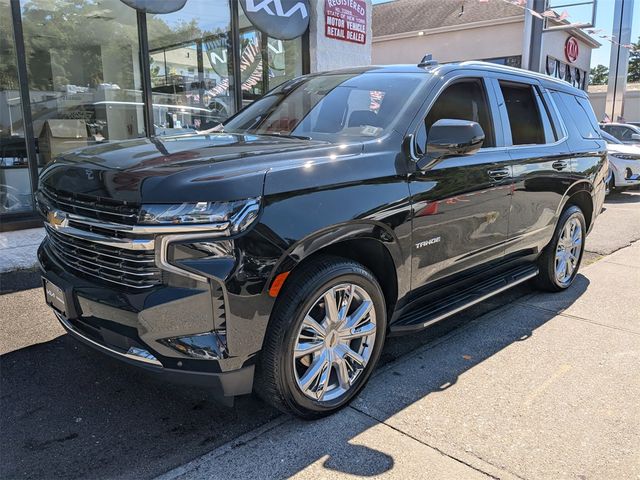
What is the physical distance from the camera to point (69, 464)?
2531 millimetres

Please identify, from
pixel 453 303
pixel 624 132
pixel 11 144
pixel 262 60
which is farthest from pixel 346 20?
pixel 624 132

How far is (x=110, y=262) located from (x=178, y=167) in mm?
551

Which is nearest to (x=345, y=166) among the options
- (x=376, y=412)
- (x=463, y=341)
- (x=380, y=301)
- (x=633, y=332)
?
(x=380, y=301)

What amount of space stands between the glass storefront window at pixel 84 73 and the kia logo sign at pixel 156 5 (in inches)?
16.4

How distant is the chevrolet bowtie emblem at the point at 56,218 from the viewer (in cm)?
277

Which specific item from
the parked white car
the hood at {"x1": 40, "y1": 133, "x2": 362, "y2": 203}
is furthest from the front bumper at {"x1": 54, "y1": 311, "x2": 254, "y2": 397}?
the parked white car

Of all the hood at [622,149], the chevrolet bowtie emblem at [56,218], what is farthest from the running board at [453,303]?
the hood at [622,149]

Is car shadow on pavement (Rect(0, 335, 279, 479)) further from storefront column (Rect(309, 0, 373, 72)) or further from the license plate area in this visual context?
storefront column (Rect(309, 0, 373, 72))

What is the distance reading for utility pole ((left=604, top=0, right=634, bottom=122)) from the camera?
Result: 2061 centimetres

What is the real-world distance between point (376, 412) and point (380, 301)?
618 mm

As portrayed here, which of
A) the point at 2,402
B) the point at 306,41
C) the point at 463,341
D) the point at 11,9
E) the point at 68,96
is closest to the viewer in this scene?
the point at 2,402

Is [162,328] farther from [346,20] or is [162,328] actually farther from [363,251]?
[346,20]

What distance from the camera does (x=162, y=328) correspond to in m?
2.40

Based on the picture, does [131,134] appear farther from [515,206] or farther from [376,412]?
[376,412]
